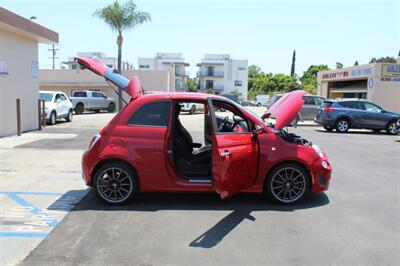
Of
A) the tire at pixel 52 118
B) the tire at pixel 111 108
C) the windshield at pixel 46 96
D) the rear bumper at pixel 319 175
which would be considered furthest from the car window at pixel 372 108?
the tire at pixel 111 108

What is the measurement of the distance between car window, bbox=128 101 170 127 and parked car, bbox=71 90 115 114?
2600cm

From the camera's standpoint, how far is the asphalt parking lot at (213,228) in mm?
4391

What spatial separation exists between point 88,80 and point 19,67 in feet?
92.6

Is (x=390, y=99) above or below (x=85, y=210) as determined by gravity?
above

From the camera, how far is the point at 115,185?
6176 mm

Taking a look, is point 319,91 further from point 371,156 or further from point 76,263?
point 76,263

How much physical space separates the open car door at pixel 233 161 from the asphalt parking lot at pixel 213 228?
1.53 feet

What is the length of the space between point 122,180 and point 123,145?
0.53 meters

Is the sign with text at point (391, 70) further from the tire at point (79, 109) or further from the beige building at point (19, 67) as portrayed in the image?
the tire at point (79, 109)

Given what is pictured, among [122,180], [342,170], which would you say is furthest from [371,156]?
[122,180]

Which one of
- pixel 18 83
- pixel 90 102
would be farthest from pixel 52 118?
pixel 90 102

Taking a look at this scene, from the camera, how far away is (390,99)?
27.7 m

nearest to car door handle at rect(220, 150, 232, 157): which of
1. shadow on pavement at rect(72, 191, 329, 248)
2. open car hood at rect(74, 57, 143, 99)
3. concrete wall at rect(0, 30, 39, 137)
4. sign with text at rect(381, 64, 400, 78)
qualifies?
shadow on pavement at rect(72, 191, 329, 248)

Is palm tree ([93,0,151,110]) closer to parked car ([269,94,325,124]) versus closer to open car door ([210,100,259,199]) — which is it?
parked car ([269,94,325,124])
